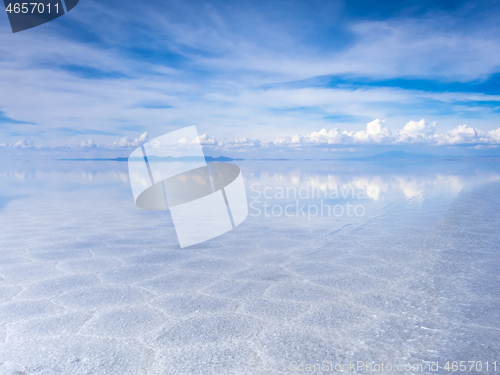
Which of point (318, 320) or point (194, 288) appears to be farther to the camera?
point (194, 288)

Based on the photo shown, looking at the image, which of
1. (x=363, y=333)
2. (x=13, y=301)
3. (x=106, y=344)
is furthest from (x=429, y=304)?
(x=13, y=301)

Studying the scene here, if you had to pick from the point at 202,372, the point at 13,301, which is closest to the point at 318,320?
the point at 202,372

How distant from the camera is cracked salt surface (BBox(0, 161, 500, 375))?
1620 mm

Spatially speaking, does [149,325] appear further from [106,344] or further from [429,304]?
[429,304]

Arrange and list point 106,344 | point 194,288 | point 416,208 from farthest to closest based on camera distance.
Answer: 1. point 416,208
2. point 194,288
3. point 106,344

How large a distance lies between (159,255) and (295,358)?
210 cm

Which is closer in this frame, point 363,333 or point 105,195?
point 363,333

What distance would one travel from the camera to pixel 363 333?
1787mm

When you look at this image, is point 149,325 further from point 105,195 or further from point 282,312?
point 105,195

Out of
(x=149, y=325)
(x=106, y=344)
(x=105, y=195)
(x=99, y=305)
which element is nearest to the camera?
(x=106, y=344)

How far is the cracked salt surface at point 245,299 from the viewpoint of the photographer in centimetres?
162

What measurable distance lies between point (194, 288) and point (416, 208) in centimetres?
484

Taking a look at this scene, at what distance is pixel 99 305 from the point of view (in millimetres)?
2178

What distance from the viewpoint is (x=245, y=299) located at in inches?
88.0
